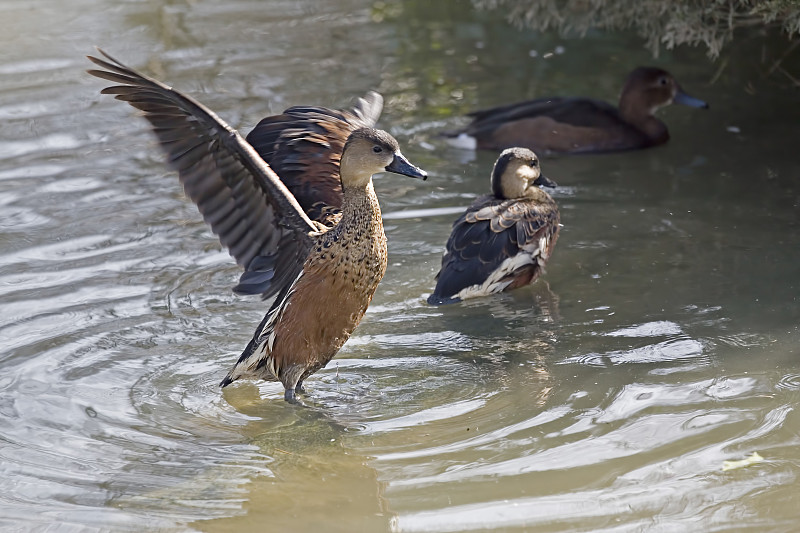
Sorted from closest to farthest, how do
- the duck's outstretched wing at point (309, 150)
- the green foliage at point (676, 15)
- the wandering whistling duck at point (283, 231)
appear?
the wandering whistling duck at point (283, 231) < the duck's outstretched wing at point (309, 150) < the green foliage at point (676, 15)

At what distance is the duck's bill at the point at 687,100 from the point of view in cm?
889

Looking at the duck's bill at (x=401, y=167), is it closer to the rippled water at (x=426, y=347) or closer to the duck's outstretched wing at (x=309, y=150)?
the duck's outstretched wing at (x=309, y=150)

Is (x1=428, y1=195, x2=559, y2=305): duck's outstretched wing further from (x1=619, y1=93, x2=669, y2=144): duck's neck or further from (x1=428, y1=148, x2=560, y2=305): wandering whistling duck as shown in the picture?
(x1=619, y1=93, x2=669, y2=144): duck's neck

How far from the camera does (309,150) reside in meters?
5.92

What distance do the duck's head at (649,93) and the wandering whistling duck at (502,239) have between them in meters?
2.23

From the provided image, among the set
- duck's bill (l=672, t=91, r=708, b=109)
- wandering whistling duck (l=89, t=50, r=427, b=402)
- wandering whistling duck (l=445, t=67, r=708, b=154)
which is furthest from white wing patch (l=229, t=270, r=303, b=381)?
duck's bill (l=672, t=91, r=708, b=109)

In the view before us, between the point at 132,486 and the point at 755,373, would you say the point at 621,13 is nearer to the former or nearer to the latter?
the point at 755,373

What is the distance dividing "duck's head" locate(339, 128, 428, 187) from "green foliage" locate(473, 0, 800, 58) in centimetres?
337

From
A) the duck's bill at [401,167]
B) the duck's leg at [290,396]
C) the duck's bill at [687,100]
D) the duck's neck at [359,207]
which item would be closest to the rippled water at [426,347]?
the duck's leg at [290,396]

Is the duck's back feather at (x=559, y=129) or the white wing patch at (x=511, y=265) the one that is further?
the duck's back feather at (x=559, y=129)

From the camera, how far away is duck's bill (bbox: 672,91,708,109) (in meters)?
8.89

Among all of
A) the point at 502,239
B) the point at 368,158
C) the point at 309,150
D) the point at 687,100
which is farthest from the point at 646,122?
the point at 368,158

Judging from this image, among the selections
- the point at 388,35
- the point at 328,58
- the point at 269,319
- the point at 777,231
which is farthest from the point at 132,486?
the point at 388,35

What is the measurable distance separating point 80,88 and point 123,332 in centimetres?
506
